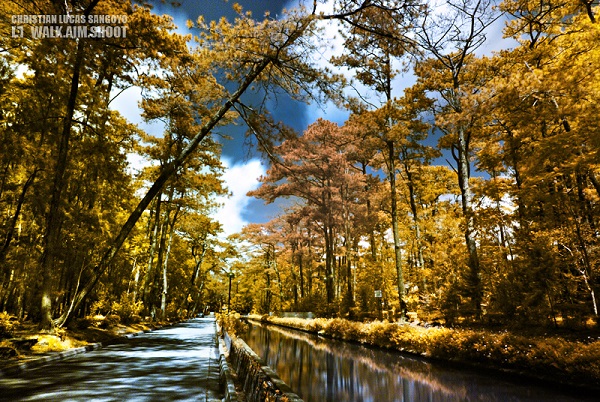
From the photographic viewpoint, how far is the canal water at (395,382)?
7102 mm

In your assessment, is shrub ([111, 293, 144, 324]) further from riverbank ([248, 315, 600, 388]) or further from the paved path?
riverbank ([248, 315, 600, 388])

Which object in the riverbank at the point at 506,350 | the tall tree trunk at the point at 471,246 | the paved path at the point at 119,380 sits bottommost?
the riverbank at the point at 506,350

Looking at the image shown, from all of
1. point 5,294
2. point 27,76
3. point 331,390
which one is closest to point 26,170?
point 27,76

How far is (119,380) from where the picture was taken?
5.44 metres

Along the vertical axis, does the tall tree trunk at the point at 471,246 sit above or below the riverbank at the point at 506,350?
above

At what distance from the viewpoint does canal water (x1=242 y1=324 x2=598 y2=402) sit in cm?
710

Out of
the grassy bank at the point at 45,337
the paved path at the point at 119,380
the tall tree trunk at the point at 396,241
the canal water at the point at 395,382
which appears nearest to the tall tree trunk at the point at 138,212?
the grassy bank at the point at 45,337

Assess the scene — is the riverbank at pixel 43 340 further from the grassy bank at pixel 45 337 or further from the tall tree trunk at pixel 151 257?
the tall tree trunk at pixel 151 257

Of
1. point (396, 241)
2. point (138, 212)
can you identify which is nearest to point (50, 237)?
point (138, 212)

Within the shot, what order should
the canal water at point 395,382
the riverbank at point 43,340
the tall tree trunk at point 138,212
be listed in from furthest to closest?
the tall tree trunk at point 138,212 → the canal water at point 395,382 → the riverbank at point 43,340

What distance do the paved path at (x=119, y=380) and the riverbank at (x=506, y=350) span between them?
7367 millimetres

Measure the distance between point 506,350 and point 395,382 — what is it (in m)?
3.12

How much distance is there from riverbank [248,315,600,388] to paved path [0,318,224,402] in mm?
7367

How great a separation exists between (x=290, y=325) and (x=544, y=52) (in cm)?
2405
